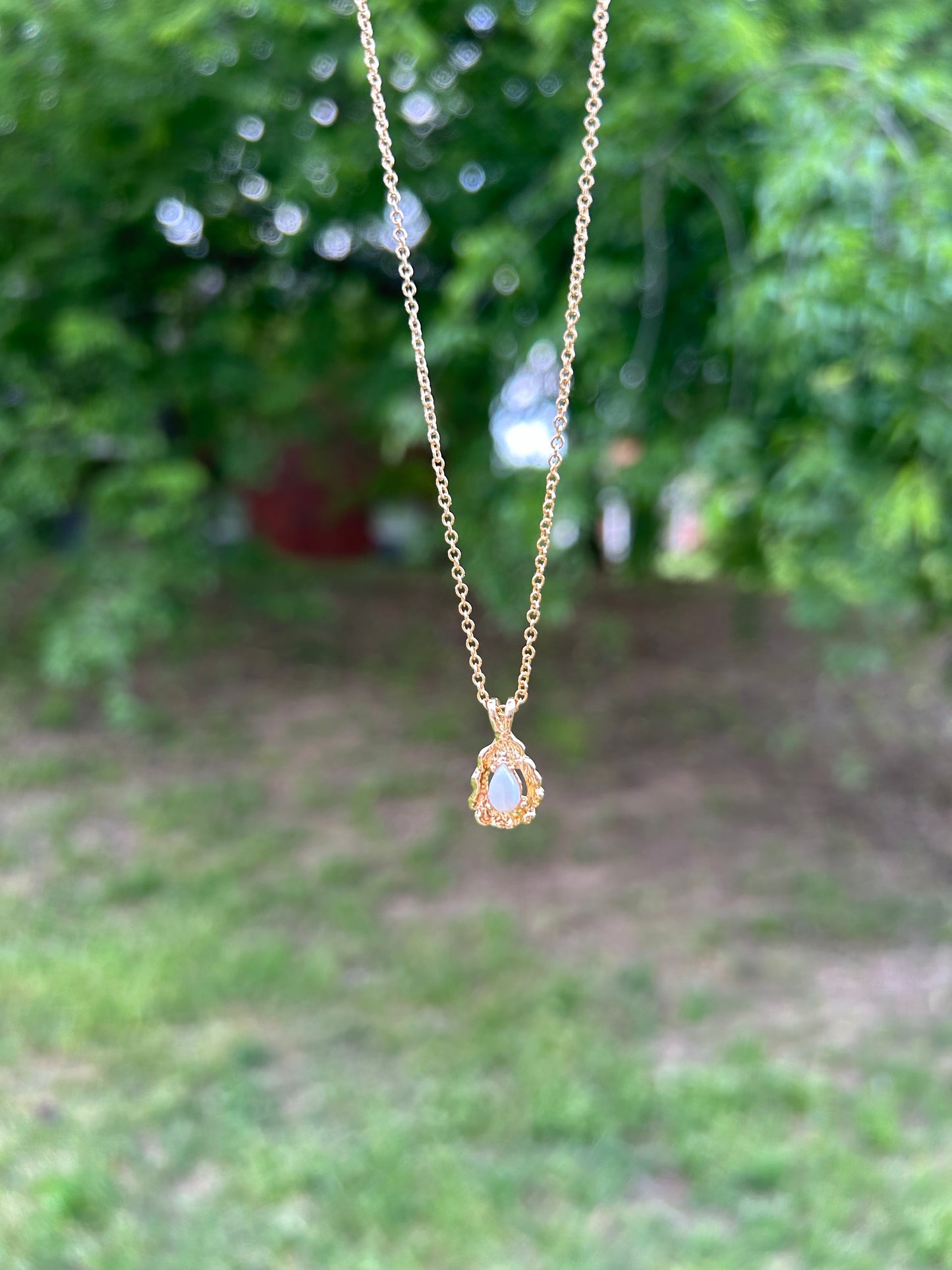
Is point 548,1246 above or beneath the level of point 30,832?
beneath

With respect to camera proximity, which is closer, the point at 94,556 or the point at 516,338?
the point at 516,338

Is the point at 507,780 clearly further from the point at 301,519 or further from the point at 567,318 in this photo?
the point at 301,519

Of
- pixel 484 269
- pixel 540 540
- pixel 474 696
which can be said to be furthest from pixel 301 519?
pixel 540 540

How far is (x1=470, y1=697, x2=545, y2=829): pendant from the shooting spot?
82.4 inches

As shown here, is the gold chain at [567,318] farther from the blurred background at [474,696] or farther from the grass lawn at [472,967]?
the grass lawn at [472,967]

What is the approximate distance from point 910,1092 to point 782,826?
214cm

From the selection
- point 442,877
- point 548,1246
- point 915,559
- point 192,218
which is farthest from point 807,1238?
point 192,218

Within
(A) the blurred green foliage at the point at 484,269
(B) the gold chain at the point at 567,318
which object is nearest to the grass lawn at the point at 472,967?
(A) the blurred green foliage at the point at 484,269

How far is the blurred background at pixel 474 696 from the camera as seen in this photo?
3201 millimetres

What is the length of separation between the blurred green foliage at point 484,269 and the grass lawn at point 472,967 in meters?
1.21

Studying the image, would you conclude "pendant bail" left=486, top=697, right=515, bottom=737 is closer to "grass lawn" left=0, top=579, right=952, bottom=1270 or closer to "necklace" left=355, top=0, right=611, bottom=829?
"necklace" left=355, top=0, right=611, bottom=829

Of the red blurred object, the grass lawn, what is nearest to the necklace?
the grass lawn

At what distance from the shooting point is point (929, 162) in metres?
2.84

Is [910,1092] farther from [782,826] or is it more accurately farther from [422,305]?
[422,305]
